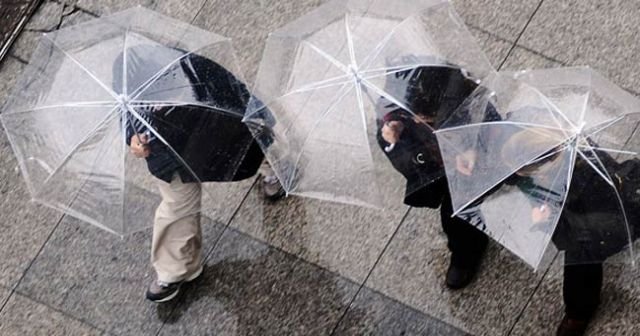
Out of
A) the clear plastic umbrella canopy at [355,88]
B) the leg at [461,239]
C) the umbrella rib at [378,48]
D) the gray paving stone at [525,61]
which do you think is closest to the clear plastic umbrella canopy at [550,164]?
the clear plastic umbrella canopy at [355,88]

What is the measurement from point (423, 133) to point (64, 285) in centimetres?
234

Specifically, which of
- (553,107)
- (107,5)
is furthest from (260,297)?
(107,5)

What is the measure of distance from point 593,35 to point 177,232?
2536mm

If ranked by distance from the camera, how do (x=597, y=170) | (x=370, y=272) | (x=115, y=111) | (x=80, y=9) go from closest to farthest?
(x=597, y=170) < (x=115, y=111) < (x=370, y=272) < (x=80, y=9)

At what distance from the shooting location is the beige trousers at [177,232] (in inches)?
195

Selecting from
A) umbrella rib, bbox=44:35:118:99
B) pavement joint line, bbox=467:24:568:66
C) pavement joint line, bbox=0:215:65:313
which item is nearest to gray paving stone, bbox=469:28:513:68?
pavement joint line, bbox=467:24:568:66

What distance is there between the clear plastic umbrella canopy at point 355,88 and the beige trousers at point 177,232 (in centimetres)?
58

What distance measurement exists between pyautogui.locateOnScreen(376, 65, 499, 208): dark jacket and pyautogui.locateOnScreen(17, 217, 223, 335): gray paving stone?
61.1 inches

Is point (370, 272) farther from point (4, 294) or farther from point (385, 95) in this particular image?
point (4, 294)

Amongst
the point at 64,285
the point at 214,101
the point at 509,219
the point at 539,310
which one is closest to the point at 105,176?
the point at 214,101

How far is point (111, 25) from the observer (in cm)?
475

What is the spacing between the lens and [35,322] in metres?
5.57

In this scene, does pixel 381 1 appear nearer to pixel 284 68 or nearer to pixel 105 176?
pixel 284 68

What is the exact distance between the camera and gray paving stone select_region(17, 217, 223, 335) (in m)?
5.51
